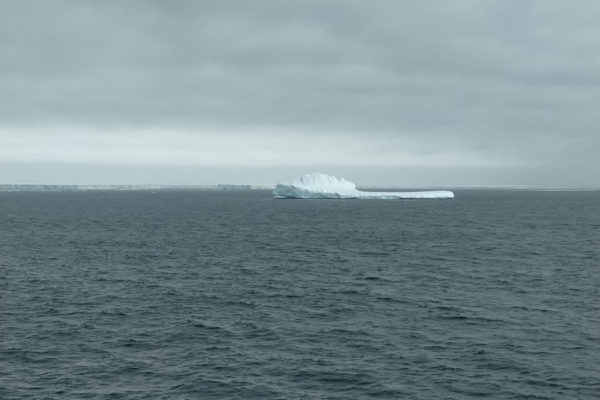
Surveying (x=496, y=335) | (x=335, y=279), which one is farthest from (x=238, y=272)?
(x=496, y=335)

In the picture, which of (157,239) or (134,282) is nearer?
(134,282)

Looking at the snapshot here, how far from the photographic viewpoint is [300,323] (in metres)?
38.8

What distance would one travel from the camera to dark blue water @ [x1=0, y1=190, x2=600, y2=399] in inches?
1097

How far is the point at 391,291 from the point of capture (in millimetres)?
49531

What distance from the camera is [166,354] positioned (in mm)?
31938

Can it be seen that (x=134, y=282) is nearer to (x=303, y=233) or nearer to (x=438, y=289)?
(x=438, y=289)

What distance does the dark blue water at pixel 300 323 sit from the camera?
27.9 meters

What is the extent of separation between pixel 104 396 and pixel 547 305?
34516 millimetres

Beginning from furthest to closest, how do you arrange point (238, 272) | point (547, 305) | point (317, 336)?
point (238, 272)
point (547, 305)
point (317, 336)

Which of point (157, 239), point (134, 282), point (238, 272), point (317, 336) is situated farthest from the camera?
point (157, 239)

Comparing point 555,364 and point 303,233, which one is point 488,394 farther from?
point 303,233

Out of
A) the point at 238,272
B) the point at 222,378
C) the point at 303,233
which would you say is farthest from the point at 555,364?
the point at 303,233

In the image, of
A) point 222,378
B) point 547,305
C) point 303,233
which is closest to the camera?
point 222,378

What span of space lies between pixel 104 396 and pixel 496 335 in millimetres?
24627
